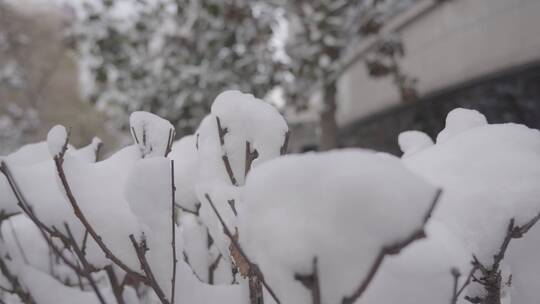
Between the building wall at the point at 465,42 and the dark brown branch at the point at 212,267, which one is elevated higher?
the building wall at the point at 465,42

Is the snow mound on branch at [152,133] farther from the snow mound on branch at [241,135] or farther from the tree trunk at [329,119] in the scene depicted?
the tree trunk at [329,119]

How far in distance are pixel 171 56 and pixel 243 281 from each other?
7107 mm

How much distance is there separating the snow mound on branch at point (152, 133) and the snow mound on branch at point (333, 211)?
410 millimetres

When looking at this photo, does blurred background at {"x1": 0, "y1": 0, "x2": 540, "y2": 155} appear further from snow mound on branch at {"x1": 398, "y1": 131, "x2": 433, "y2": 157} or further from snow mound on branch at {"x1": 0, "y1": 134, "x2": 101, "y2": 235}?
snow mound on branch at {"x1": 0, "y1": 134, "x2": 101, "y2": 235}

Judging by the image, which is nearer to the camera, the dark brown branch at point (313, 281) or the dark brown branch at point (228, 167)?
the dark brown branch at point (313, 281)

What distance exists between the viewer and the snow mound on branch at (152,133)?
3.30 feet

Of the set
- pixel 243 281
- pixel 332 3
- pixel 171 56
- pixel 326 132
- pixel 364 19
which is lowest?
pixel 243 281

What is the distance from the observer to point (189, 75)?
7078 mm

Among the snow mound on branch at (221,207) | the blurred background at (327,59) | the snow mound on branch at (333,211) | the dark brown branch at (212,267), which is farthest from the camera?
the blurred background at (327,59)

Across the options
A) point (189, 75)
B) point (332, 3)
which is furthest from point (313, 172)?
point (189, 75)

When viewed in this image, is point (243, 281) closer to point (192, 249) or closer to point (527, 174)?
point (192, 249)

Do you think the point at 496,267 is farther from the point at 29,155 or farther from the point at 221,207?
the point at 29,155

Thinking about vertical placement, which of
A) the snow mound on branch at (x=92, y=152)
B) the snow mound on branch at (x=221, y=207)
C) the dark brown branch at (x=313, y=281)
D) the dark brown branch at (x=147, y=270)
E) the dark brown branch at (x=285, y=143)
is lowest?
the dark brown branch at (x=313, y=281)

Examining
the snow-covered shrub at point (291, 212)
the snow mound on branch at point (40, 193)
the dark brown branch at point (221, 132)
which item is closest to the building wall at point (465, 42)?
the snow-covered shrub at point (291, 212)
